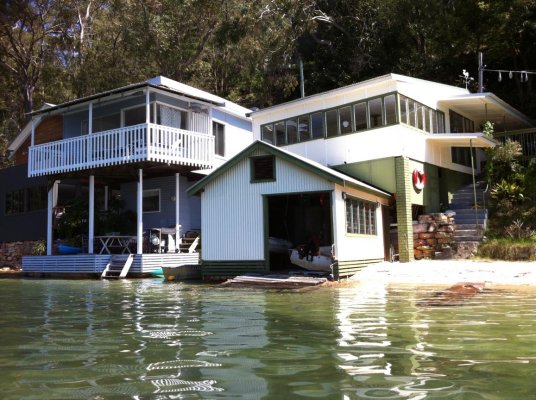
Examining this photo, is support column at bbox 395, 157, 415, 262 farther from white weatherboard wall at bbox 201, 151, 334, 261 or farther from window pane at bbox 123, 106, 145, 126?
window pane at bbox 123, 106, 145, 126

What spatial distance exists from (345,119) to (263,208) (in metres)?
5.75

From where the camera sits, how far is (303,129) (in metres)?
20.6

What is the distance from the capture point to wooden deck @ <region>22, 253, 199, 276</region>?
18.6 metres

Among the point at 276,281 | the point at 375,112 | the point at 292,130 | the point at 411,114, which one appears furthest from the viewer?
the point at 292,130

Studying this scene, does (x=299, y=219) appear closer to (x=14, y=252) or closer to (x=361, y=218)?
(x=361, y=218)

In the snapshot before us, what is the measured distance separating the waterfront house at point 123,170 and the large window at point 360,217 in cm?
667

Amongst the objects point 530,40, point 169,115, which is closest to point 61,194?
point 169,115

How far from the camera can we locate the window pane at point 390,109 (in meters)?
17.8

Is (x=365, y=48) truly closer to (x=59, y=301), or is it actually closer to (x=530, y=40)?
(x=530, y=40)

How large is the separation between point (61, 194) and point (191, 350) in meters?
22.3

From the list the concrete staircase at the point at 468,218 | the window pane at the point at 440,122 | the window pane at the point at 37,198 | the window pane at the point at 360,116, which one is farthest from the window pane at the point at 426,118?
the window pane at the point at 37,198

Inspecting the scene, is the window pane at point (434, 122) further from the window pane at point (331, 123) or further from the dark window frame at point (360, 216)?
the dark window frame at point (360, 216)

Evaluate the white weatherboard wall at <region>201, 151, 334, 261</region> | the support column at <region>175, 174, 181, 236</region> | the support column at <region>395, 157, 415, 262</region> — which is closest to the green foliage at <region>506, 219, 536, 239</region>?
the support column at <region>395, 157, 415, 262</region>

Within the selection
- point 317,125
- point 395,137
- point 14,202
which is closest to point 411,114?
point 395,137
